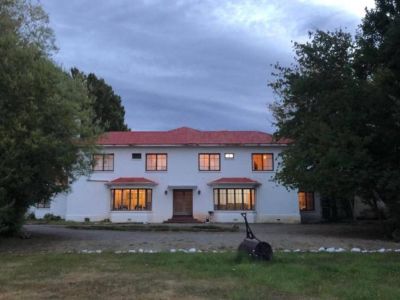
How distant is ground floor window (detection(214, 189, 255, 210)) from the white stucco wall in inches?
15.2

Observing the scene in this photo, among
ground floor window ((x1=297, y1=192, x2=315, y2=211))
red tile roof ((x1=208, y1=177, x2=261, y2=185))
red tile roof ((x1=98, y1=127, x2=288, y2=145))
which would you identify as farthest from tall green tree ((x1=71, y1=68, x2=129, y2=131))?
ground floor window ((x1=297, y1=192, x2=315, y2=211))

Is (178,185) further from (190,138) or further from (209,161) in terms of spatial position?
(190,138)

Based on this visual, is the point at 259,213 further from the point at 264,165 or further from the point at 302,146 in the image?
the point at 302,146

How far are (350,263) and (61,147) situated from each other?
11.6m

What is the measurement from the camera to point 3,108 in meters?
18.4

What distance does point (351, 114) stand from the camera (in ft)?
74.1

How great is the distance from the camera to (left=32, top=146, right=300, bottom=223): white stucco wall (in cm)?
3941

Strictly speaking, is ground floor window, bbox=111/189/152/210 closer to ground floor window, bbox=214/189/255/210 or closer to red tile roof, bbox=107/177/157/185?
red tile roof, bbox=107/177/157/185

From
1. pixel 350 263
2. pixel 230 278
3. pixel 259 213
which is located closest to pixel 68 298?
pixel 230 278

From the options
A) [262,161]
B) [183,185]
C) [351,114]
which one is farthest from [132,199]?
[351,114]

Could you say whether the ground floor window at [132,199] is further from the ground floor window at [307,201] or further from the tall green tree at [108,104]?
the tall green tree at [108,104]

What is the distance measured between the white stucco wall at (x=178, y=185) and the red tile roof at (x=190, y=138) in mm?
496

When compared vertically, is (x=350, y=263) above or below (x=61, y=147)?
below

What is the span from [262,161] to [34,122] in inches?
958
